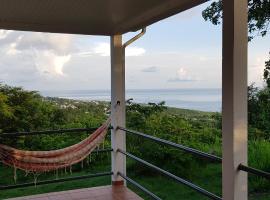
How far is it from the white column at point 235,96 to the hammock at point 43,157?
1806mm

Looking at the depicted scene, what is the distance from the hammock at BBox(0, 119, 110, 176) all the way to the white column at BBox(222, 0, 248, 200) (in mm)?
1806

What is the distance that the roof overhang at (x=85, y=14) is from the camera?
8.03 feet

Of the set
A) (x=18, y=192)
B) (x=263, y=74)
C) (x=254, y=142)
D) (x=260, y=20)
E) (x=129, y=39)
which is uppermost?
(x=260, y=20)

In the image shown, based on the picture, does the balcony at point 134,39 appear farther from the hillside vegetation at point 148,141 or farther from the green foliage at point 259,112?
the green foliage at point 259,112

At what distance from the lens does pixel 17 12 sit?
2.72 meters

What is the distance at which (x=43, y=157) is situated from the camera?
121 inches

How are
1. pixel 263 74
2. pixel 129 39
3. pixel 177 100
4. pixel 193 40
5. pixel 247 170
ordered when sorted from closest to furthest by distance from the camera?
1. pixel 247 170
2. pixel 129 39
3. pixel 263 74
4. pixel 177 100
5. pixel 193 40

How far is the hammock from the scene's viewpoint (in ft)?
9.77

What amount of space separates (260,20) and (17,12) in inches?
129

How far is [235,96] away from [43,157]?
1981 millimetres

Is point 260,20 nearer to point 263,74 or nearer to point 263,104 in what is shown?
point 263,74

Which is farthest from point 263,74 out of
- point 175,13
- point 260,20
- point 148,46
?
point 148,46

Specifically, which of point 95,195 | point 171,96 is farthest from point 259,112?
point 95,195

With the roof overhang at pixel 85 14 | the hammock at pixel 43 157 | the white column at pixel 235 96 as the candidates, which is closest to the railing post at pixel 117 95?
the roof overhang at pixel 85 14
